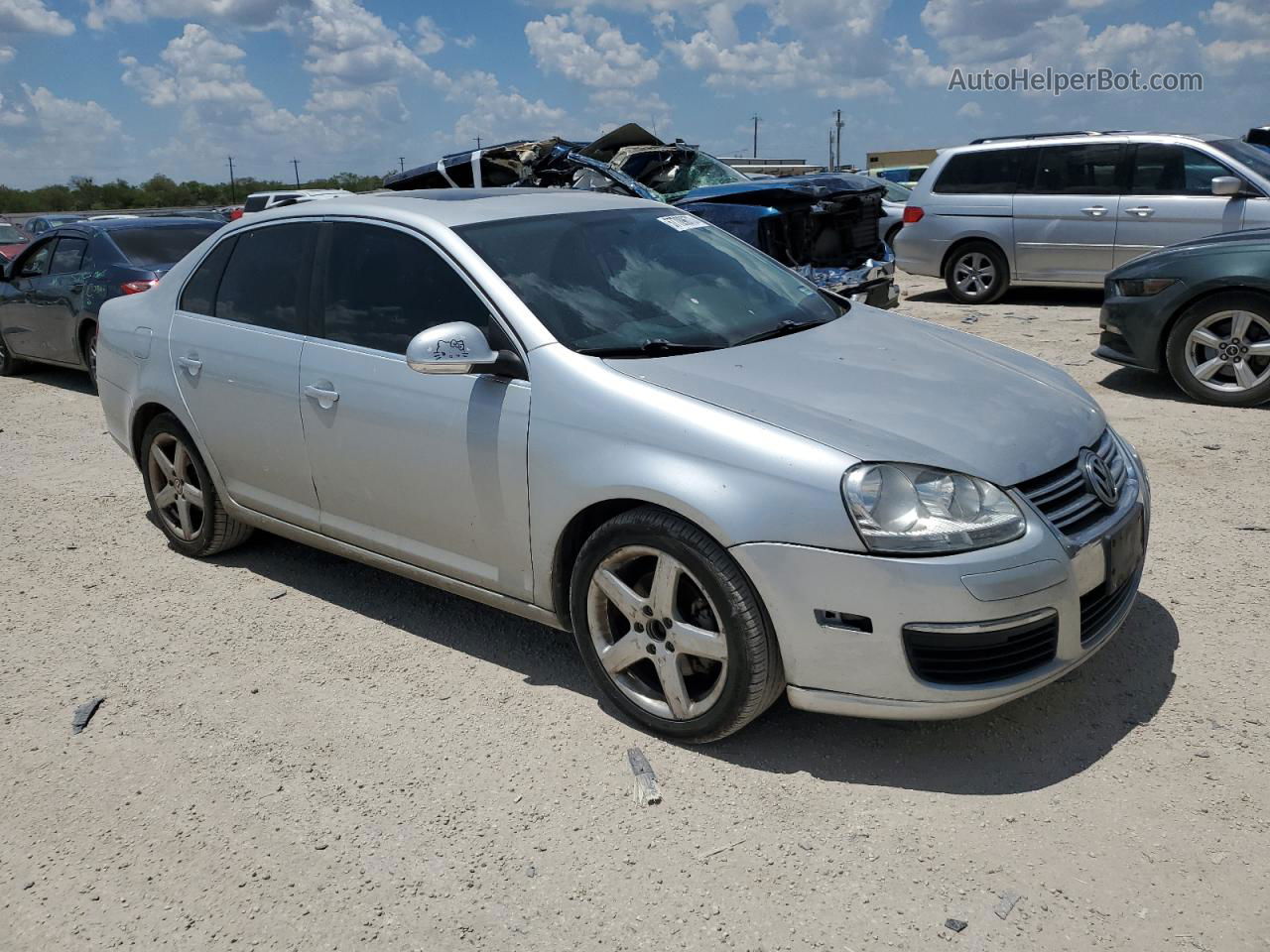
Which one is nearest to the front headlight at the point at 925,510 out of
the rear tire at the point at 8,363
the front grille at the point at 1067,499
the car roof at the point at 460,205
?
the front grille at the point at 1067,499

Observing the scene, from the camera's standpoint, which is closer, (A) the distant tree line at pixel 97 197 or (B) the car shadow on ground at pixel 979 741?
(B) the car shadow on ground at pixel 979 741

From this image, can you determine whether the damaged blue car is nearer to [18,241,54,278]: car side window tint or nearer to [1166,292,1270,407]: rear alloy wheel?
[1166,292,1270,407]: rear alloy wheel

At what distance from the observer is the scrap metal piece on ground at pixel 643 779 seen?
10.4 feet

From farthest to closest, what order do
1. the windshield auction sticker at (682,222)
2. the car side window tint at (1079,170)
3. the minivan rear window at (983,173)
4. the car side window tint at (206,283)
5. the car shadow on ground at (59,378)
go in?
1. the minivan rear window at (983,173)
2. the car side window tint at (1079,170)
3. the car shadow on ground at (59,378)
4. the car side window tint at (206,283)
5. the windshield auction sticker at (682,222)

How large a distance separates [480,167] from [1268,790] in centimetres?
1087

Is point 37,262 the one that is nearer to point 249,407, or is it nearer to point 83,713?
point 249,407

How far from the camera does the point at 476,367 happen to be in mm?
3596

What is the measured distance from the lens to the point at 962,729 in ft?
11.3

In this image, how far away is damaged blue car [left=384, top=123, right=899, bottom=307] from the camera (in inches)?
365

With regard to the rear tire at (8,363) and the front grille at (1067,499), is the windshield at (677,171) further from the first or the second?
the front grille at (1067,499)

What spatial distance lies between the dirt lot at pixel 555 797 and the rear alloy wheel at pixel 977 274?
7580 mm

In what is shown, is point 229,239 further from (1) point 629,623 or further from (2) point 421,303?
Answer: (1) point 629,623

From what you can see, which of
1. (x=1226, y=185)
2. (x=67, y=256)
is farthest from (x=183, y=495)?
(x=1226, y=185)

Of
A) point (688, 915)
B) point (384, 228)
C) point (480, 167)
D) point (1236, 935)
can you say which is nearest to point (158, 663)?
point (384, 228)
